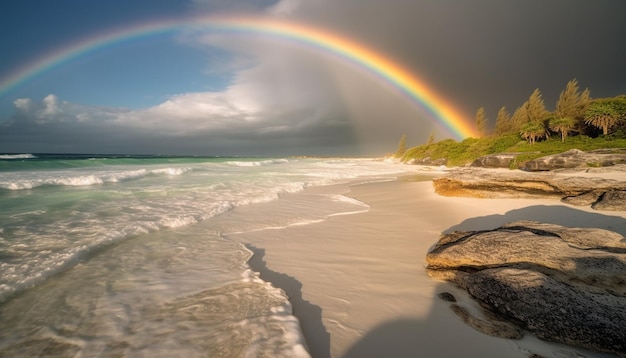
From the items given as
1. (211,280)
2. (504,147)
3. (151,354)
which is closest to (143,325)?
(151,354)

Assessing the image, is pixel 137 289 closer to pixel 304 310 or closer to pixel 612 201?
pixel 304 310

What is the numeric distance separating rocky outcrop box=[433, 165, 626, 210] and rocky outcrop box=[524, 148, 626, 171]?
296 centimetres

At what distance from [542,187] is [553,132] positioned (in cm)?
4753

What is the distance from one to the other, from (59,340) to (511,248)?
6.34 meters

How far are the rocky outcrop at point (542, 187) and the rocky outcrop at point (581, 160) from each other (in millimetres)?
2959

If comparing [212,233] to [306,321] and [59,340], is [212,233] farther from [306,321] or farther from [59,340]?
Result: [306,321]

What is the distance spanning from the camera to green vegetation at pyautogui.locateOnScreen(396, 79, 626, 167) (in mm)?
29406

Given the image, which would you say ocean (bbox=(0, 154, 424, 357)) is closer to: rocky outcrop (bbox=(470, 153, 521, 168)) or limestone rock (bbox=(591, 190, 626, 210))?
limestone rock (bbox=(591, 190, 626, 210))

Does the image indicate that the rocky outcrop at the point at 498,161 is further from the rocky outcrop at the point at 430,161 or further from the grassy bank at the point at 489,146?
the rocky outcrop at the point at 430,161

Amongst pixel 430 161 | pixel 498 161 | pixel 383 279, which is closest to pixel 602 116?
pixel 498 161

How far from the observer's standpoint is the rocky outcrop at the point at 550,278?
259 cm

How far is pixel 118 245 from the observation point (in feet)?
19.6

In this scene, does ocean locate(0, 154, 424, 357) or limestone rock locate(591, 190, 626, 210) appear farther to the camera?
limestone rock locate(591, 190, 626, 210)

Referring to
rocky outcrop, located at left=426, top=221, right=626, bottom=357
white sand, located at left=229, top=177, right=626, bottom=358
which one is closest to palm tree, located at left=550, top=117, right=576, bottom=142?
white sand, located at left=229, top=177, right=626, bottom=358
